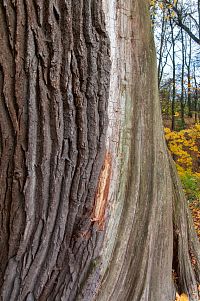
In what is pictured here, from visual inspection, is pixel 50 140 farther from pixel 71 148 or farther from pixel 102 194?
pixel 102 194

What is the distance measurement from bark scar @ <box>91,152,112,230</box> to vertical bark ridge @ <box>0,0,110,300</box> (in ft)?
0.16

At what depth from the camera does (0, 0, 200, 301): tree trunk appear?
1417 millimetres

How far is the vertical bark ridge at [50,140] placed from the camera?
1.40m

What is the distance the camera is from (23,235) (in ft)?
4.88

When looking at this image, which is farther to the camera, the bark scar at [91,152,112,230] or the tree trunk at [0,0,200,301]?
the bark scar at [91,152,112,230]

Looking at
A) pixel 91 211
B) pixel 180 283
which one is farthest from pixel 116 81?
pixel 180 283

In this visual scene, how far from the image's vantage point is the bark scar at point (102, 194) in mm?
1667

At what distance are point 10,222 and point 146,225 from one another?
2.91 ft

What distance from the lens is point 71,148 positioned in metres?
1.51

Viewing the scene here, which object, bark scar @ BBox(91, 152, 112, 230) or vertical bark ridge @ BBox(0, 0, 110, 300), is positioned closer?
vertical bark ridge @ BBox(0, 0, 110, 300)

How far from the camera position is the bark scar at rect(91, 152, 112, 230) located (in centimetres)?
167

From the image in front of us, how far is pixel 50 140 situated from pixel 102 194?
410mm

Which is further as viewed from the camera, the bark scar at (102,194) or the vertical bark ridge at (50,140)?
the bark scar at (102,194)

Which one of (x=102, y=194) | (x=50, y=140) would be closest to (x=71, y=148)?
(x=50, y=140)
